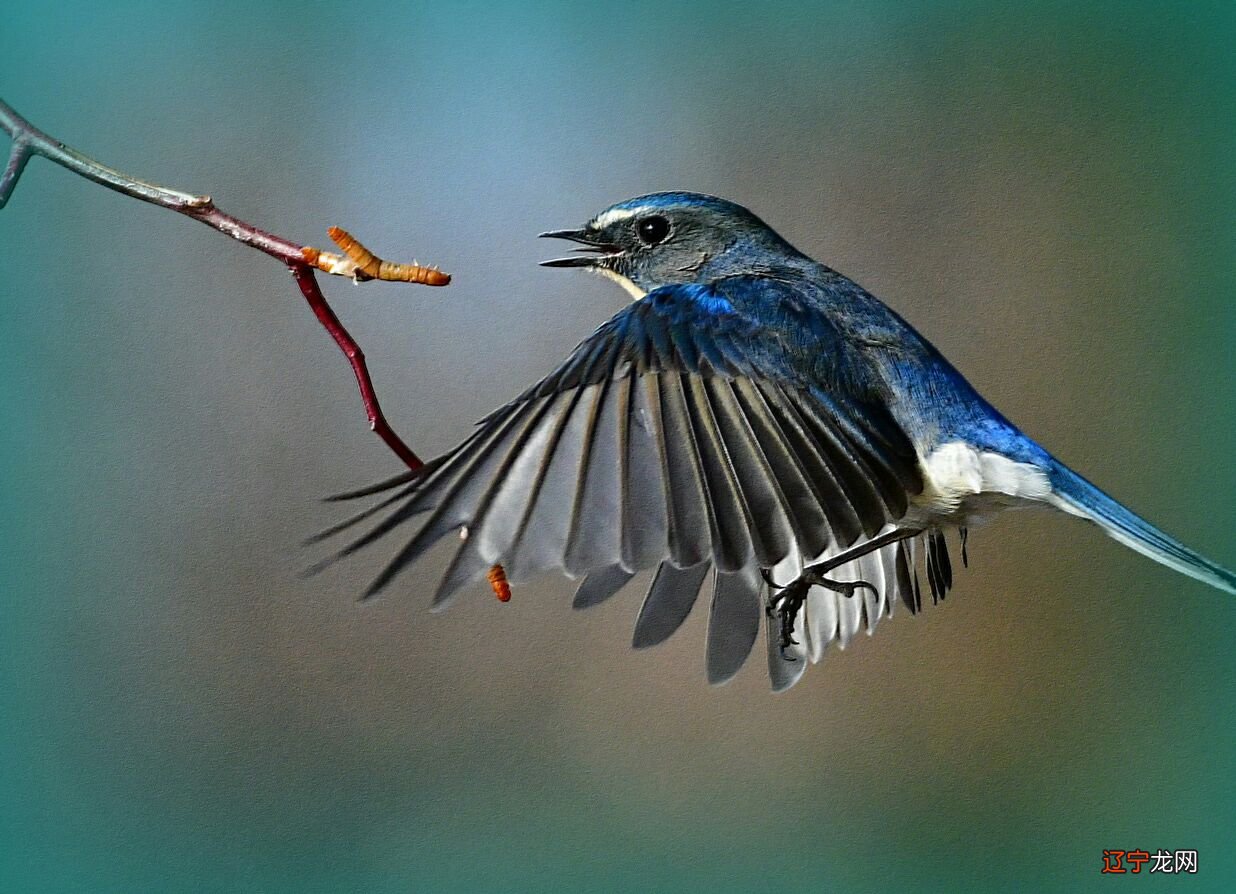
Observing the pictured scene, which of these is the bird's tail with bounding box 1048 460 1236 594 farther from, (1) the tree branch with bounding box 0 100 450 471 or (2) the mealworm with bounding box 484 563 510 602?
(1) the tree branch with bounding box 0 100 450 471

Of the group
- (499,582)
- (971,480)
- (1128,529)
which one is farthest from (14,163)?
(1128,529)

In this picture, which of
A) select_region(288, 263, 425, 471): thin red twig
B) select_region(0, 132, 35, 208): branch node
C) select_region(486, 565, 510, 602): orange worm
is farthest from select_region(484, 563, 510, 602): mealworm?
select_region(0, 132, 35, 208): branch node

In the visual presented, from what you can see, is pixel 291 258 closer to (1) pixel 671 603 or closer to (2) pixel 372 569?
(1) pixel 671 603

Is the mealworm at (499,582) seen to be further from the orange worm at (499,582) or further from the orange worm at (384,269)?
the orange worm at (384,269)

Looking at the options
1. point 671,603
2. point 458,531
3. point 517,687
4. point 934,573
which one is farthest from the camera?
point 517,687

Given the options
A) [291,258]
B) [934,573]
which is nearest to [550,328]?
[934,573]

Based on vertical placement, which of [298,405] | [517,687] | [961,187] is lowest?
[517,687]

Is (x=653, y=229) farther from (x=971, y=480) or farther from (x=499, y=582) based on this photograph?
(x=499, y=582)
